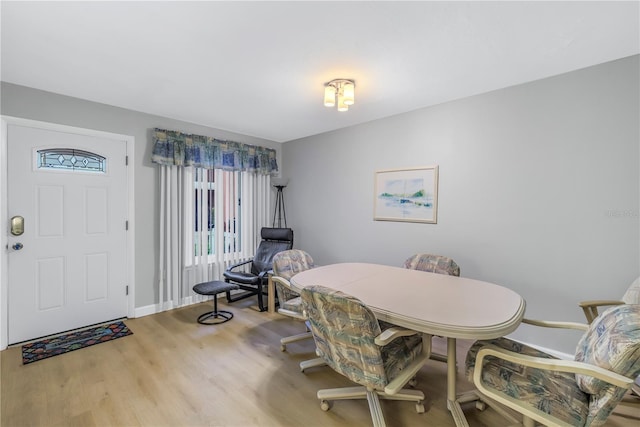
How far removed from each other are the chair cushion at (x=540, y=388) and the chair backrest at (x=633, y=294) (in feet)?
3.10

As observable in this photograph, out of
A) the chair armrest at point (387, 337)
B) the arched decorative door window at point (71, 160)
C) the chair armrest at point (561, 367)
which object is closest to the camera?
the chair armrest at point (561, 367)

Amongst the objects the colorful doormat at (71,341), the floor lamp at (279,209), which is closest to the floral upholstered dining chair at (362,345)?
the colorful doormat at (71,341)

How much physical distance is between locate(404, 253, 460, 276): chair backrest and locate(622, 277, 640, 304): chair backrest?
1.09 meters

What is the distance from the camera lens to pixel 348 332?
1.56m

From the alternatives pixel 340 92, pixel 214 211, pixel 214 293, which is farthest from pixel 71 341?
pixel 340 92

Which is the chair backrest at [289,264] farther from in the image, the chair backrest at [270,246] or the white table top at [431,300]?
the chair backrest at [270,246]

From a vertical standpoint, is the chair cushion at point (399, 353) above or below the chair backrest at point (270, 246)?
below

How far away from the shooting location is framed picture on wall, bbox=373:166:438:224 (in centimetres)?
320

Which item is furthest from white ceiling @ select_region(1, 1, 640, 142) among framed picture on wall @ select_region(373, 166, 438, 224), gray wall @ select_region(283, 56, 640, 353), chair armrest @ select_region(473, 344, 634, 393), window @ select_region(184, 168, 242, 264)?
chair armrest @ select_region(473, 344, 634, 393)

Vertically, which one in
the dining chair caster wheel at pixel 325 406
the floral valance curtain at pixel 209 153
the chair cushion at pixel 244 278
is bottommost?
the dining chair caster wheel at pixel 325 406

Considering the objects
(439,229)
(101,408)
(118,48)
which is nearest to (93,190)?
(118,48)

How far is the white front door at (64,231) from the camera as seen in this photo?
8.95 ft

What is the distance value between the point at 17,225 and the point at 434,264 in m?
4.06

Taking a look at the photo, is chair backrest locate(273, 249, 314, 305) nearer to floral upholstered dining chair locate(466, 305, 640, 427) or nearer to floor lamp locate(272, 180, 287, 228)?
floral upholstered dining chair locate(466, 305, 640, 427)
